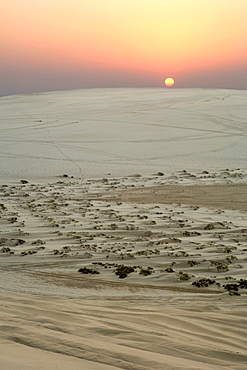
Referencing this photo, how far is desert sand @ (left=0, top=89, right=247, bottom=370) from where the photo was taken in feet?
11.1

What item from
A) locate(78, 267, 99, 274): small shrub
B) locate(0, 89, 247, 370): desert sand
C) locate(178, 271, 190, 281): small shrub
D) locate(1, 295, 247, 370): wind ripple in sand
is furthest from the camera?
locate(78, 267, 99, 274): small shrub

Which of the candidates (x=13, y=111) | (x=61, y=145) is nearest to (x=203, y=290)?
(x=61, y=145)

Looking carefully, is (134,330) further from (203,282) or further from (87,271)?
(87,271)

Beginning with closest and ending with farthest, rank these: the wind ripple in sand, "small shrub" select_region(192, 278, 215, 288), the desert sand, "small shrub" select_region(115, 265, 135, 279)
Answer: the wind ripple in sand < the desert sand < "small shrub" select_region(192, 278, 215, 288) < "small shrub" select_region(115, 265, 135, 279)

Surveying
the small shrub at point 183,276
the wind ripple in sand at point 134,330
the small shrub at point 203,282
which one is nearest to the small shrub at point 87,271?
the wind ripple in sand at point 134,330

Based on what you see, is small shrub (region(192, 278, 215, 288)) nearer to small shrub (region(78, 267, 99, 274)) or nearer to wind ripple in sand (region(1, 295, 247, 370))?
wind ripple in sand (region(1, 295, 247, 370))

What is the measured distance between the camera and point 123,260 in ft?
21.6

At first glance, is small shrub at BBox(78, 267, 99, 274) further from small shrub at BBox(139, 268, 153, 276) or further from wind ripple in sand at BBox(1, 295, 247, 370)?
wind ripple in sand at BBox(1, 295, 247, 370)

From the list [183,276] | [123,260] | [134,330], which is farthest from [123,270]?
[134,330]

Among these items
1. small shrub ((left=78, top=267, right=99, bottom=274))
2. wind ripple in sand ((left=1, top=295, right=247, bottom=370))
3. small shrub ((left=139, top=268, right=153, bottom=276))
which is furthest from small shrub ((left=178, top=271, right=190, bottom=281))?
small shrub ((left=78, top=267, right=99, bottom=274))

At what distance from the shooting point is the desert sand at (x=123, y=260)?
3.39m

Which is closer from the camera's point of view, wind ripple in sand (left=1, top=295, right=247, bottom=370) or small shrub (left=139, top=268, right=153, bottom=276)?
wind ripple in sand (left=1, top=295, right=247, bottom=370)

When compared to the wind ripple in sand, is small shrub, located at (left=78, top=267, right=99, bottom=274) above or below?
below

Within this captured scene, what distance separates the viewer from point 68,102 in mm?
38531
